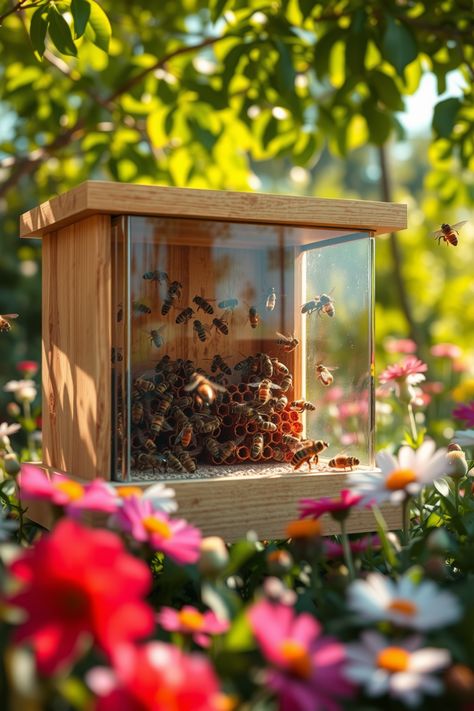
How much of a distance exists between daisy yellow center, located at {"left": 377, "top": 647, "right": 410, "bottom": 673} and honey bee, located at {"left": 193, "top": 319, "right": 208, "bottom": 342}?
3.18 ft

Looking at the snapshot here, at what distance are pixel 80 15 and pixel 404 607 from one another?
4.53 ft

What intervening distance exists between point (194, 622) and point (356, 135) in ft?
9.75

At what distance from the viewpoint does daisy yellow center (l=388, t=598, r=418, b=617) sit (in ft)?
3.02

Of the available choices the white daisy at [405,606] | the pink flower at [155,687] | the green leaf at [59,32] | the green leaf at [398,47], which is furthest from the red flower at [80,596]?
the green leaf at [398,47]

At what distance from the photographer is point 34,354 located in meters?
6.08

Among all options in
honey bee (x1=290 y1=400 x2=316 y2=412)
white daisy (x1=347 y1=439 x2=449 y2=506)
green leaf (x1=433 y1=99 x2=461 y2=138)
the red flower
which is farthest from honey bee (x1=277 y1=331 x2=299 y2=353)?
the red flower

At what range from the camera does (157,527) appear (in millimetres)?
1127

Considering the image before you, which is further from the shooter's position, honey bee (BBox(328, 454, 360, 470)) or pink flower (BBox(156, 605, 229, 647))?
honey bee (BBox(328, 454, 360, 470))

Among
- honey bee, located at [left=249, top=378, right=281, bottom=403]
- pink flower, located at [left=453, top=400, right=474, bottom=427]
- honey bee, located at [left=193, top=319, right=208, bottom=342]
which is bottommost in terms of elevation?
pink flower, located at [left=453, top=400, right=474, bottom=427]

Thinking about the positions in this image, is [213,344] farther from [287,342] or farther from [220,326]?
[287,342]

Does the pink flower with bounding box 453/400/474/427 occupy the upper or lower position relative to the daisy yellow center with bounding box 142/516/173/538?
upper

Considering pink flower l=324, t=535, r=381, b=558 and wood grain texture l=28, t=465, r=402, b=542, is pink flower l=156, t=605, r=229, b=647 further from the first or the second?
wood grain texture l=28, t=465, r=402, b=542

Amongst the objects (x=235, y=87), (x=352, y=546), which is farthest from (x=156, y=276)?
(x=235, y=87)

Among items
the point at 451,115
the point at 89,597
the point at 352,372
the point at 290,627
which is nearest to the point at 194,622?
the point at 290,627
